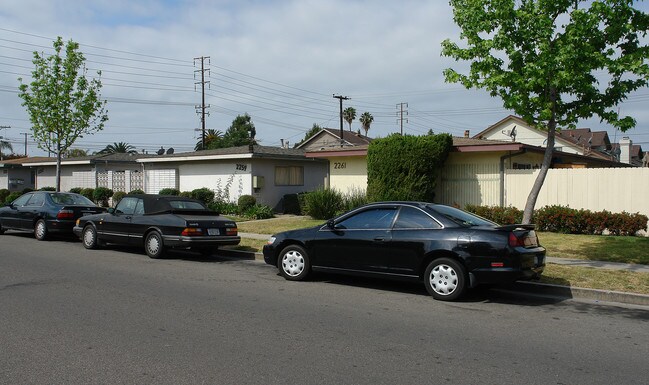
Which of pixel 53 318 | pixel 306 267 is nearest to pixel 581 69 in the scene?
pixel 306 267

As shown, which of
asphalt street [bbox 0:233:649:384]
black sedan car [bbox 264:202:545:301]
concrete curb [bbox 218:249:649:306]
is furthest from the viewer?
concrete curb [bbox 218:249:649:306]

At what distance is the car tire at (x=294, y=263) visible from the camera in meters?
9.81

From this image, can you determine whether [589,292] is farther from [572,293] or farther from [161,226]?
[161,226]

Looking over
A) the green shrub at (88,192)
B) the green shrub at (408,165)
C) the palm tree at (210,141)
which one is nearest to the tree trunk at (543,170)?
the green shrub at (408,165)

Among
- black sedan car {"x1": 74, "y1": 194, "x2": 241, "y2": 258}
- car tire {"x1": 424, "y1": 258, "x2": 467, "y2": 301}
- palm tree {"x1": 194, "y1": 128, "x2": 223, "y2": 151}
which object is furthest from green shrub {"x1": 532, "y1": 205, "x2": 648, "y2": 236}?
palm tree {"x1": 194, "y1": 128, "x2": 223, "y2": 151}

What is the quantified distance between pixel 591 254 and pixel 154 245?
9.95 meters

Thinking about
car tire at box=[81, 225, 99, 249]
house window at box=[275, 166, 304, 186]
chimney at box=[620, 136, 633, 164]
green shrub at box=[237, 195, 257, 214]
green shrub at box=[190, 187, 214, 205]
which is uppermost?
chimney at box=[620, 136, 633, 164]

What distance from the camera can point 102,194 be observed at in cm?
3109

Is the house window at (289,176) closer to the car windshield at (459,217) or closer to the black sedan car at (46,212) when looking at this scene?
the black sedan car at (46,212)

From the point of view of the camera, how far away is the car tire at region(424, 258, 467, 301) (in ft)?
27.0

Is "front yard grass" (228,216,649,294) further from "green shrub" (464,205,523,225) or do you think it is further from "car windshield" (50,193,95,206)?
"car windshield" (50,193,95,206)

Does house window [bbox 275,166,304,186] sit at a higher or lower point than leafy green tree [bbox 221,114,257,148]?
lower

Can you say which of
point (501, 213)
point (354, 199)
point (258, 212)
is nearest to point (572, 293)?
point (501, 213)

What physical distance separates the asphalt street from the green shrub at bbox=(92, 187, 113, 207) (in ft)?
72.6
